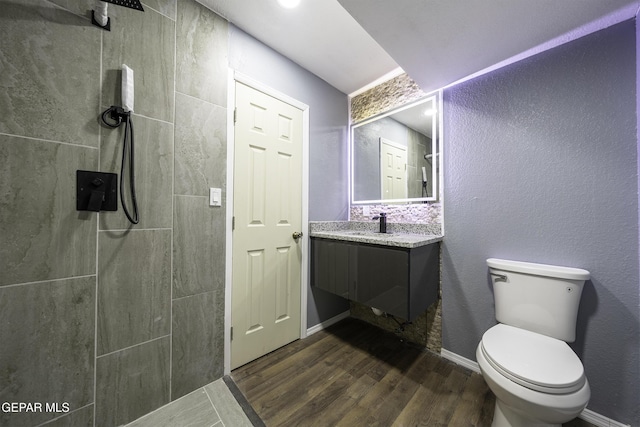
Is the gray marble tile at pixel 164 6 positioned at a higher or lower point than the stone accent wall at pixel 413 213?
higher

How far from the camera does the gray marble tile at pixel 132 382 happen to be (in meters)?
1.06

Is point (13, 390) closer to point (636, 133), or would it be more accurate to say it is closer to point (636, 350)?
point (636, 350)

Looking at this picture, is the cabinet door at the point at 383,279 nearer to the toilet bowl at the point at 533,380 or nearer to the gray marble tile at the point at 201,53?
the toilet bowl at the point at 533,380

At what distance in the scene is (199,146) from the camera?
4.41 feet

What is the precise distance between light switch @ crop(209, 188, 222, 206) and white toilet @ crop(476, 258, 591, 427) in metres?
1.69

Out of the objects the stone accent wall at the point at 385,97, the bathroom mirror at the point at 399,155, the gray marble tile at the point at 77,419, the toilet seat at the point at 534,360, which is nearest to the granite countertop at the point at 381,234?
the bathroom mirror at the point at 399,155

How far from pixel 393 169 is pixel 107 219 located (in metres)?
2.07

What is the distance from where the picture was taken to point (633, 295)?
3.53ft

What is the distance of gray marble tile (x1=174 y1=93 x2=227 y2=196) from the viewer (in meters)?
1.28

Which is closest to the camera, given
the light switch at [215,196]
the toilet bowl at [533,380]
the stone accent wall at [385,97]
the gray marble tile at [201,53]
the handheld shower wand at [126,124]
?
the toilet bowl at [533,380]

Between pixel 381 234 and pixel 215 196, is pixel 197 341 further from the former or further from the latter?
pixel 381 234

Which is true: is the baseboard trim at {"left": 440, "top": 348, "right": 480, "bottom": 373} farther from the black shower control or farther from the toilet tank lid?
the black shower control

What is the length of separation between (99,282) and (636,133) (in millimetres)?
2731

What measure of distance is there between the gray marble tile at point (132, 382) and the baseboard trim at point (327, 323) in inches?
43.7
